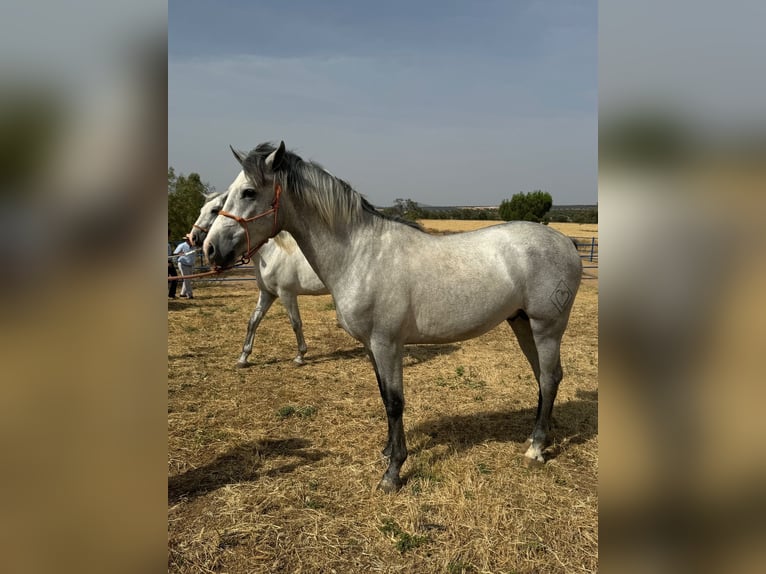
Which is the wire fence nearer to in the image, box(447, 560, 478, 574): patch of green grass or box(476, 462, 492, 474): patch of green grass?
box(476, 462, 492, 474): patch of green grass

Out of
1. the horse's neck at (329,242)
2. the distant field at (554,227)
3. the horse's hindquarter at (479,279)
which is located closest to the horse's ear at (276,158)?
the horse's neck at (329,242)

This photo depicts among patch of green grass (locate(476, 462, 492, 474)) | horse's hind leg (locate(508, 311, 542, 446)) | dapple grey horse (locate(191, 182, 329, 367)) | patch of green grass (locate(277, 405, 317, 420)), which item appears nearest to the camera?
patch of green grass (locate(476, 462, 492, 474))

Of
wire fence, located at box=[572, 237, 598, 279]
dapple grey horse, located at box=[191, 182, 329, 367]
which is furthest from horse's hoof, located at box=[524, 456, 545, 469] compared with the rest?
wire fence, located at box=[572, 237, 598, 279]

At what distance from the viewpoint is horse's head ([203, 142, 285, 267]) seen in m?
2.86

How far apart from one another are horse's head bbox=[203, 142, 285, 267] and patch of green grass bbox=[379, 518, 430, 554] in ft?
6.68

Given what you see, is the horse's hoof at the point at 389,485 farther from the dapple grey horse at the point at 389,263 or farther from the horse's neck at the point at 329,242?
the horse's neck at the point at 329,242

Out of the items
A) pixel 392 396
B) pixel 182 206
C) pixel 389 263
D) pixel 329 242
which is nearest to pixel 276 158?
pixel 329 242

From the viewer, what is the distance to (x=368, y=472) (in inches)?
133
